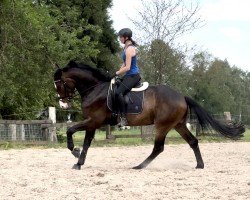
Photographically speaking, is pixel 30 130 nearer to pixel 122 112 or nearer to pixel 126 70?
pixel 122 112

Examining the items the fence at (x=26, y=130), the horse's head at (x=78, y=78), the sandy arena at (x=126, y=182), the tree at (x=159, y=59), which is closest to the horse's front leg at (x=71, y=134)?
the sandy arena at (x=126, y=182)

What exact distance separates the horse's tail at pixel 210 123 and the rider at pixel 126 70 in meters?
1.28

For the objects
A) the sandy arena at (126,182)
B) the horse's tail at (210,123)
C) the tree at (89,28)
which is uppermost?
the tree at (89,28)

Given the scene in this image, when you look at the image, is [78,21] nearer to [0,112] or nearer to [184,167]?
[0,112]

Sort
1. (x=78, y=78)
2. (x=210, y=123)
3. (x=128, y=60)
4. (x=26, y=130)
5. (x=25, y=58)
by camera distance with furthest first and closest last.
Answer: (x=25, y=58) → (x=26, y=130) → (x=210, y=123) → (x=78, y=78) → (x=128, y=60)

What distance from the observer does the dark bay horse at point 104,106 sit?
31.3 ft

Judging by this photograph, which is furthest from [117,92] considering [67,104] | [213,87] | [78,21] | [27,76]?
[213,87]

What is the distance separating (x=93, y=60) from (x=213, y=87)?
38.7 meters

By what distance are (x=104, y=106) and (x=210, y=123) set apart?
226 centimetres

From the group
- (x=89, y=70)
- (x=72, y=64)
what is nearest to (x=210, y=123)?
(x=89, y=70)

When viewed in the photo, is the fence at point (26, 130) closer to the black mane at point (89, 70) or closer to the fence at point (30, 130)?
the fence at point (30, 130)

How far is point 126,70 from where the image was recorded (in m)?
9.23

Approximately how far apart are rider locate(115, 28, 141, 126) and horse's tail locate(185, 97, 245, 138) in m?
1.28

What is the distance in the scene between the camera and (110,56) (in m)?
37.2
